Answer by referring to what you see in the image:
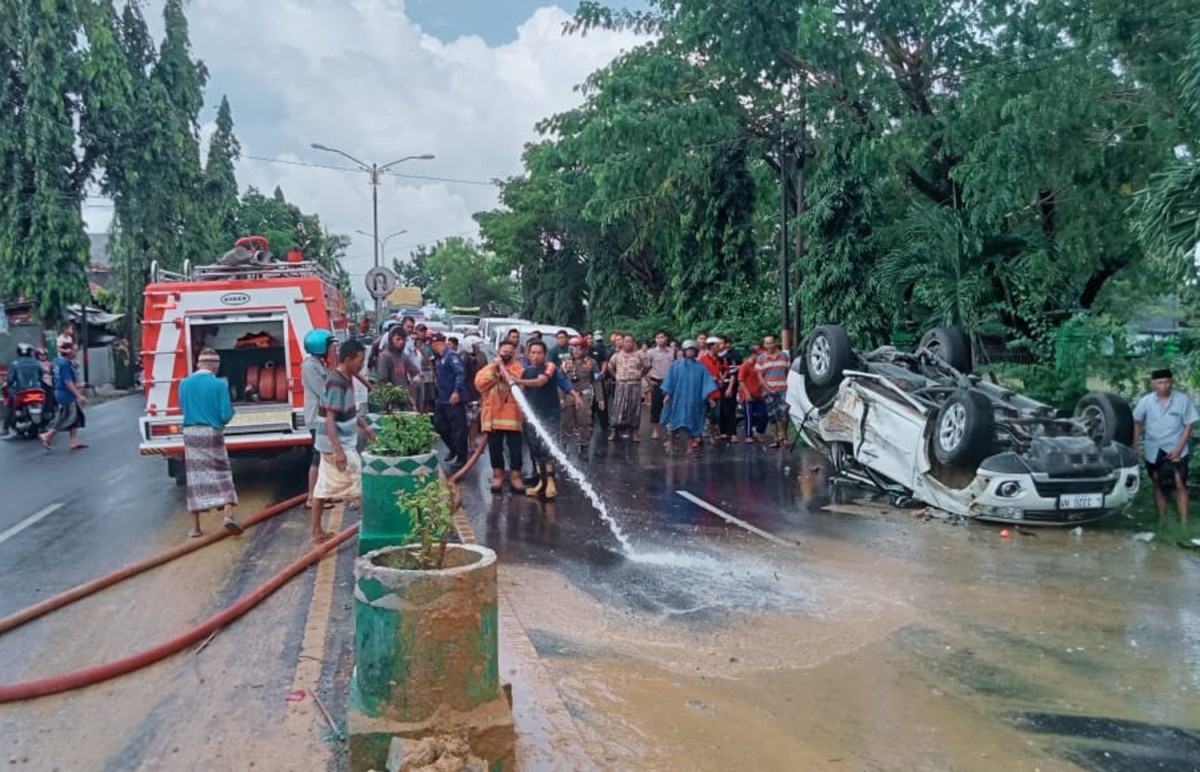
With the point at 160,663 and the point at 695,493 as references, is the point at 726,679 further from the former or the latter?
the point at 695,493

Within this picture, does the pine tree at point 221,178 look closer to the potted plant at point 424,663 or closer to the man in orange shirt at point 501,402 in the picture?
the man in orange shirt at point 501,402

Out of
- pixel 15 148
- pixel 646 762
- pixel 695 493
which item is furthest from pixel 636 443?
pixel 15 148

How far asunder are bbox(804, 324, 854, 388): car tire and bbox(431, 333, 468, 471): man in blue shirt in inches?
180

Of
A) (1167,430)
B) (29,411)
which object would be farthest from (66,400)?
(1167,430)

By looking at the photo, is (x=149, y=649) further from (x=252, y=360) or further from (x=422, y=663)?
(x=252, y=360)

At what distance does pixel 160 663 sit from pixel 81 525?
4.61 m

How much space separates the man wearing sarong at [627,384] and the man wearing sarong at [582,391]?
0.36 metres

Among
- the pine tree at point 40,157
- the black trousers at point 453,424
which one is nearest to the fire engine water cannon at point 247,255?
the black trousers at point 453,424

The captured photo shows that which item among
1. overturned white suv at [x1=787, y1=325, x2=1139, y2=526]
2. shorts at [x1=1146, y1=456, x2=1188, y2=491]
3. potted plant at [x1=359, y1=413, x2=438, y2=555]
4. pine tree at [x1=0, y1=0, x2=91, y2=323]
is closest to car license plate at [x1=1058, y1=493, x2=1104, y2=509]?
overturned white suv at [x1=787, y1=325, x2=1139, y2=526]

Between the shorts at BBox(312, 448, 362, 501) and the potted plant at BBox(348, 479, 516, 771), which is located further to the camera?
the shorts at BBox(312, 448, 362, 501)

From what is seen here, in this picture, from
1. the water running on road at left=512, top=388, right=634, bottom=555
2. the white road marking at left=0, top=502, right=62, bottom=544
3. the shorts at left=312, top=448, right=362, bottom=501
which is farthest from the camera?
the water running on road at left=512, top=388, right=634, bottom=555

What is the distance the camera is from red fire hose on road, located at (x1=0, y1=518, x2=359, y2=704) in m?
5.02

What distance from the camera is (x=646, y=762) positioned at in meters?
4.39

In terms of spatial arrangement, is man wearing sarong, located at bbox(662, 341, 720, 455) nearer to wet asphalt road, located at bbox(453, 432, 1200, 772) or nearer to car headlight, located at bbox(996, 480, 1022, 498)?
wet asphalt road, located at bbox(453, 432, 1200, 772)
